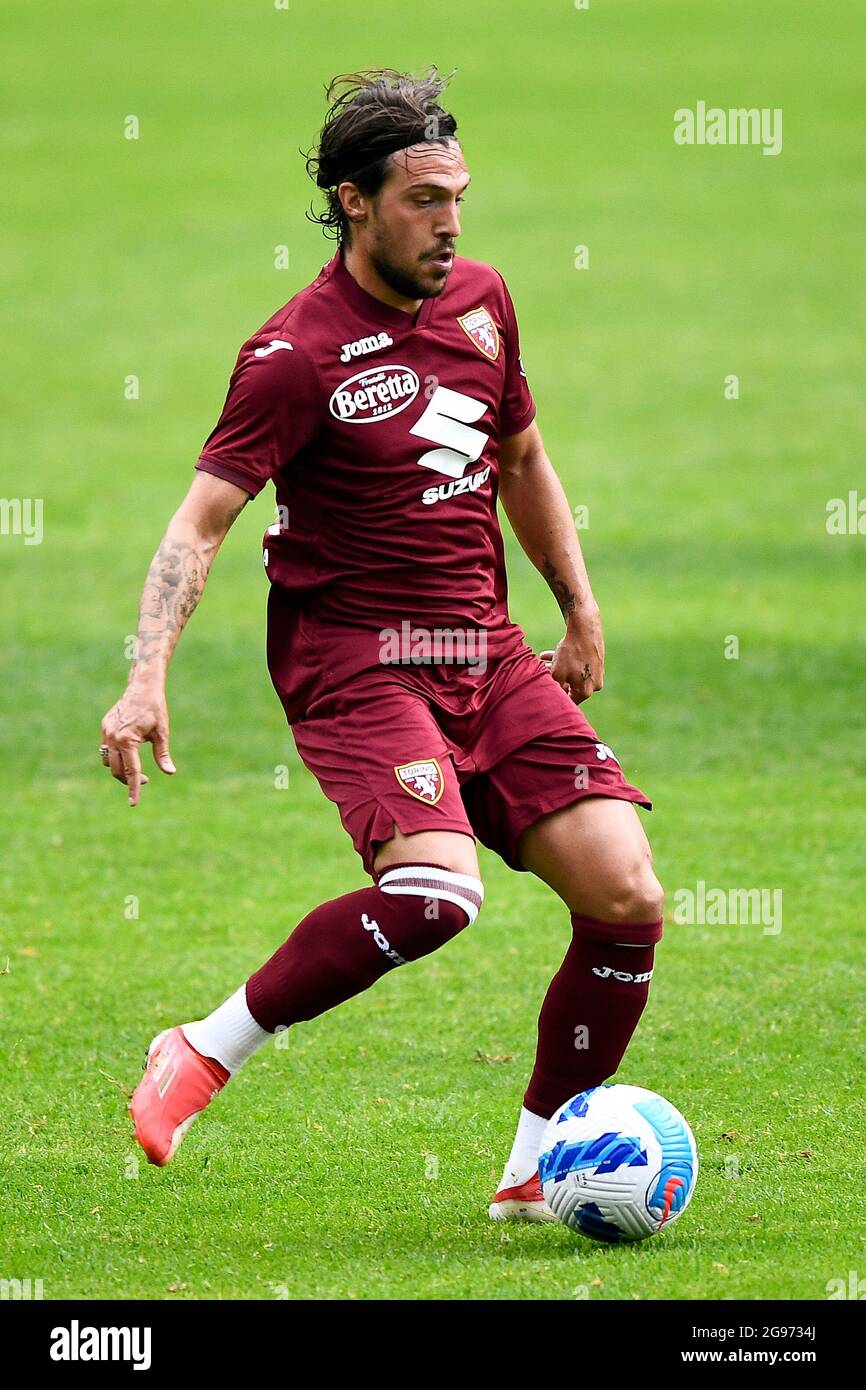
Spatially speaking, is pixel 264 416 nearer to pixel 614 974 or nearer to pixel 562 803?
pixel 562 803

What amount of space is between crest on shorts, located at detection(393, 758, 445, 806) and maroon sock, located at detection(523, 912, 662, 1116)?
55 cm

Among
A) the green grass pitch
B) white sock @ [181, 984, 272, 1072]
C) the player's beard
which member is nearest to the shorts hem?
white sock @ [181, 984, 272, 1072]

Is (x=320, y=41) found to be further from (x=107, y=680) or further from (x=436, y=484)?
(x=436, y=484)

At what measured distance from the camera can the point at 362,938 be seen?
483 cm

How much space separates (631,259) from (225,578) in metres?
16.6

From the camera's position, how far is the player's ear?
5.14 m

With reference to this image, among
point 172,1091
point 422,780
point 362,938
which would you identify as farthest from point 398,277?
point 172,1091

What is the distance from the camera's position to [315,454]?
5.16 metres

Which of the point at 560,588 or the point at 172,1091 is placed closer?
the point at 172,1091

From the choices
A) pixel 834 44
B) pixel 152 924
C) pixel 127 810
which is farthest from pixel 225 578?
pixel 834 44

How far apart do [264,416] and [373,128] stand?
792 millimetres

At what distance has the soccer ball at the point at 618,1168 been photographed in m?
4.91

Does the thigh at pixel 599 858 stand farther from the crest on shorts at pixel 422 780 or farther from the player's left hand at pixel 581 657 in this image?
the player's left hand at pixel 581 657

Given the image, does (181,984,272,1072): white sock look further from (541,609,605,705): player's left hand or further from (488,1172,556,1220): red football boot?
(541,609,605,705): player's left hand
